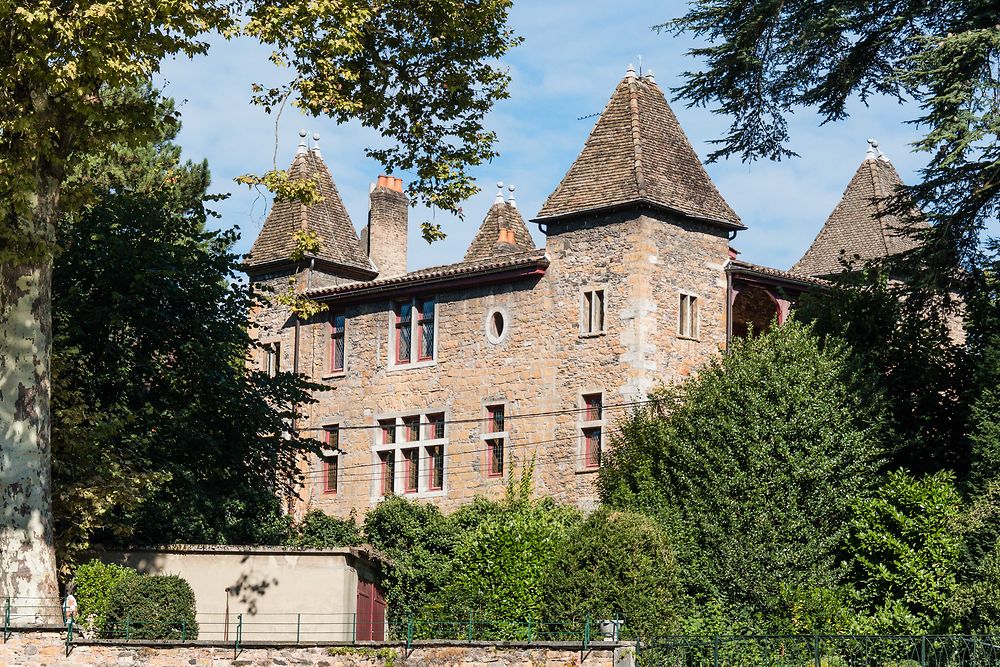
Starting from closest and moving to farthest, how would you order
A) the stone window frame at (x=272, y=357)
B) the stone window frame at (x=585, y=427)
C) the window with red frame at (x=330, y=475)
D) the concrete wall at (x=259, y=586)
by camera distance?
1. the concrete wall at (x=259, y=586)
2. the stone window frame at (x=585, y=427)
3. the window with red frame at (x=330, y=475)
4. the stone window frame at (x=272, y=357)

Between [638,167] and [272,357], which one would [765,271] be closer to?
[638,167]

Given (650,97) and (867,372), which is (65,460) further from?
(650,97)

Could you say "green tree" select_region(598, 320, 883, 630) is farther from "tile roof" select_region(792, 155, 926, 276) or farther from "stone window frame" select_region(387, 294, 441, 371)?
"tile roof" select_region(792, 155, 926, 276)

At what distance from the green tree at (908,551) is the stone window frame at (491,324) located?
1235cm

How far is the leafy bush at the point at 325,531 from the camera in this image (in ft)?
126

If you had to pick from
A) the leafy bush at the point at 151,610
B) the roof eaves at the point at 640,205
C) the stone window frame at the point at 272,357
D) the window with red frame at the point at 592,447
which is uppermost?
the roof eaves at the point at 640,205

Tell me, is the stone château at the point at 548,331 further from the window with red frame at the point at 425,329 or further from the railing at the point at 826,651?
the railing at the point at 826,651

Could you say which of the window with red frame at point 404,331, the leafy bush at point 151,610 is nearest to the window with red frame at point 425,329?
the window with red frame at point 404,331

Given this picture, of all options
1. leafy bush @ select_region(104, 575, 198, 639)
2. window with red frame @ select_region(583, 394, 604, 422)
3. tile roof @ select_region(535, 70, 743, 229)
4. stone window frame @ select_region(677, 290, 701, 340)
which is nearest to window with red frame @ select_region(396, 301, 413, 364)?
tile roof @ select_region(535, 70, 743, 229)

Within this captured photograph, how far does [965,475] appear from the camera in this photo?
104 ft

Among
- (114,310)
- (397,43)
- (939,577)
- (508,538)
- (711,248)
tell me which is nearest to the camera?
(397,43)

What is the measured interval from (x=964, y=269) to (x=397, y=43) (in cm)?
1026

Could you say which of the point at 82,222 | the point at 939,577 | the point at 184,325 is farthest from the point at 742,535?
the point at 82,222

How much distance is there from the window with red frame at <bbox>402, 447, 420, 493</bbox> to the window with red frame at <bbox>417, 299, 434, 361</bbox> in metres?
2.29
